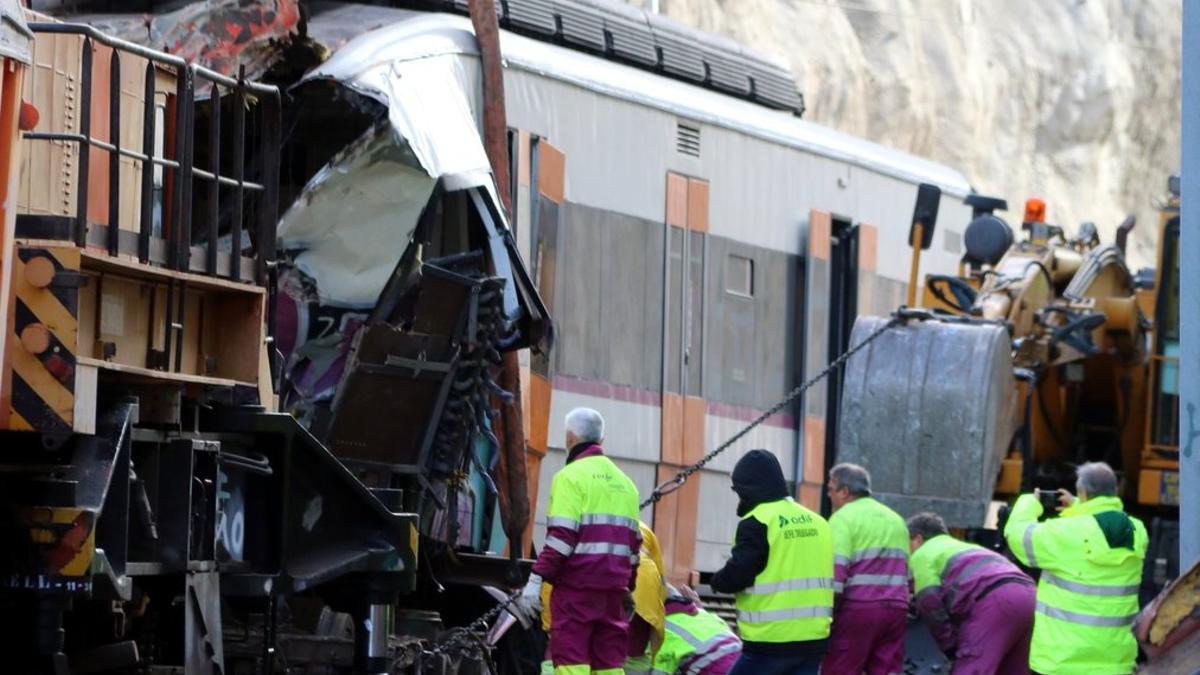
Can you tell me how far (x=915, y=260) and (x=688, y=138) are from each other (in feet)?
7.21

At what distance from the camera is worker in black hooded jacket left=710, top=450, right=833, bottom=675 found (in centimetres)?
1076

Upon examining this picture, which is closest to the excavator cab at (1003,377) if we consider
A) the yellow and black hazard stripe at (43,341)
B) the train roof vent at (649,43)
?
the train roof vent at (649,43)

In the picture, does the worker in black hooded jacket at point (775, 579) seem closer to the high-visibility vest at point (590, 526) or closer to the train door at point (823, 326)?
the high-visibility vest at point (590, 526)

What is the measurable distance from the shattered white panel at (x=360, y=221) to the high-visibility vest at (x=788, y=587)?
89.6 inches

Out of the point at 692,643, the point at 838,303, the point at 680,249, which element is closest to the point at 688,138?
the point at 680,249

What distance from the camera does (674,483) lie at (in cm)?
1341

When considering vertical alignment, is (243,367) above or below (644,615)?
above

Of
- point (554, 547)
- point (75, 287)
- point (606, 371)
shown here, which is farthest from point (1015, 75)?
point (75, 287)

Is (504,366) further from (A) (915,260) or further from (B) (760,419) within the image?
(A) (915,260)

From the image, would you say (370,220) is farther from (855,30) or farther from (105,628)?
(855,30)

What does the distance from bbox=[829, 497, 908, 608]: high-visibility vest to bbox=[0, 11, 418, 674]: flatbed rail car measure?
270 cm

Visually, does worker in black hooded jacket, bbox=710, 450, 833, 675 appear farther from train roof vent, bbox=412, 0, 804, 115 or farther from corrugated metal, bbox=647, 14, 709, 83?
corrugated metal, bbox=647, 14, 709, 83

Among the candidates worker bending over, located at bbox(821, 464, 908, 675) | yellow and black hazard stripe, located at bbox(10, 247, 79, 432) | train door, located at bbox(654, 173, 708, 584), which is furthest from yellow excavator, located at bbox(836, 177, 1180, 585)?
yellow and black hazard stripe, located at bbox(10, 247, 79, 432)

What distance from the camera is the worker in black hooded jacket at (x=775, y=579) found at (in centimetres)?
1076
